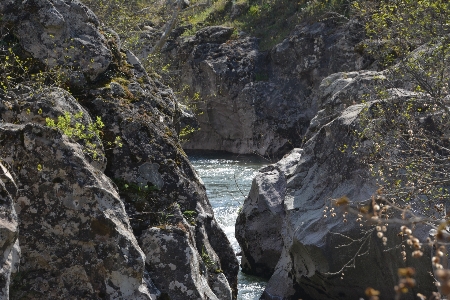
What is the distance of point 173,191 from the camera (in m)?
6.96

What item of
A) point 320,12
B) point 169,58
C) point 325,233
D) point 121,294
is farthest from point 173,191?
point 169,58

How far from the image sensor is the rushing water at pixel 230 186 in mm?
12145

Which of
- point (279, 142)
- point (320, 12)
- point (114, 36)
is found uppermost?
point (320, 12)

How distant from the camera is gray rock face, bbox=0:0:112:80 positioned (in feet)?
23.6

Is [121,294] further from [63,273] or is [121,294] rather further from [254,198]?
[254,198]

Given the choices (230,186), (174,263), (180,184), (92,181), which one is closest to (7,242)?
(92,181)

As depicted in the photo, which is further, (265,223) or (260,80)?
(260,80)

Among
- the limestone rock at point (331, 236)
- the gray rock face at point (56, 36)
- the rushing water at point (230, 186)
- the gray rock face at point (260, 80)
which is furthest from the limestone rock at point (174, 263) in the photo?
the gray rock face at point (260, 80)

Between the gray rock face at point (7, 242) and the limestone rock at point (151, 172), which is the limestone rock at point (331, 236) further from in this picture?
the gray rock face at point (7, 242)

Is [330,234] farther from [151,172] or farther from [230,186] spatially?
[230,186]

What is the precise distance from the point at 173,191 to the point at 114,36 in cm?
213

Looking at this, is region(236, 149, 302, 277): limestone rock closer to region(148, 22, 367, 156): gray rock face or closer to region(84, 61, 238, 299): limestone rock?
region(84, 61, 238, 299): limestone rock

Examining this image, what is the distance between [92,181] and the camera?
5.50 meters

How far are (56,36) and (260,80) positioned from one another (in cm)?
2587
